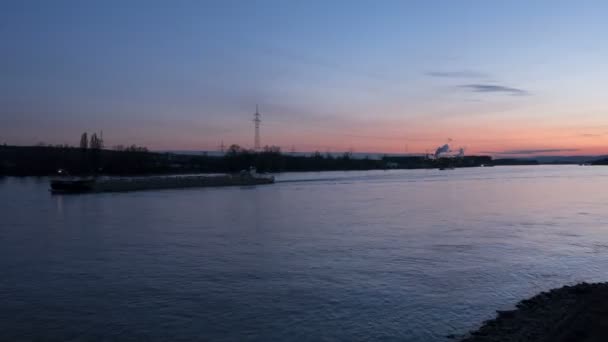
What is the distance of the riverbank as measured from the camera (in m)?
5.09

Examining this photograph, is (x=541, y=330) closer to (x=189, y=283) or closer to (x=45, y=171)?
(x=189, y=283)

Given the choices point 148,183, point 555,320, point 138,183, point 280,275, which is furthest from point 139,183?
point 555,320

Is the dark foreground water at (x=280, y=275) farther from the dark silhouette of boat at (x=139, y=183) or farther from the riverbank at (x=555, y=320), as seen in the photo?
the dark silhouette of boat at (x=139, y=183)

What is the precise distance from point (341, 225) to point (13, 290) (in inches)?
363

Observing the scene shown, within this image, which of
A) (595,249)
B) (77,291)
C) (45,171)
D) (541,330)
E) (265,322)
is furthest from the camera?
(45,171)

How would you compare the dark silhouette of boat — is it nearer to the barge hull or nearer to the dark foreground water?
the barge hull

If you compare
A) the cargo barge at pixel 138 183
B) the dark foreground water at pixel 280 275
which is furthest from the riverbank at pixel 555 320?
the cargo barge at pixel 138 183

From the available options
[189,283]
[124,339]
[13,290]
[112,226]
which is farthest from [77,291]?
[112,226]

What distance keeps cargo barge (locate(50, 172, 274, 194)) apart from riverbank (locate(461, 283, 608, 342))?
107ft

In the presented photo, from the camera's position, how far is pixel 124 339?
547 centimetres

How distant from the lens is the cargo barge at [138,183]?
1334 inches

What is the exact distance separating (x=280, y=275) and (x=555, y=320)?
4.10m

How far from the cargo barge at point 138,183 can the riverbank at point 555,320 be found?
3256 centimetres

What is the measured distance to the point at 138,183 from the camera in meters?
38.1
